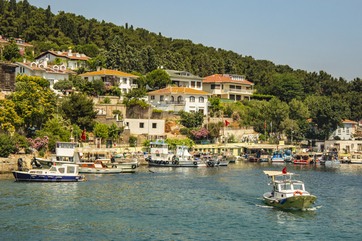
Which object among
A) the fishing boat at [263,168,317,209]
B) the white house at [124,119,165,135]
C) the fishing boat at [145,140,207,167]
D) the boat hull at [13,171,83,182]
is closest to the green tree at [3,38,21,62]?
the white house at [124,119,165,135]

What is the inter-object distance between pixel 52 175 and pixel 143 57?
63261 mm

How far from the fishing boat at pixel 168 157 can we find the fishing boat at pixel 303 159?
74.3 ft

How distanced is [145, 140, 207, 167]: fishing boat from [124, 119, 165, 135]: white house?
857 centimetres

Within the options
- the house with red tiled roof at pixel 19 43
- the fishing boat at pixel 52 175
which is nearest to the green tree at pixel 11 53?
the house with red tiled roof at pixel 19 43

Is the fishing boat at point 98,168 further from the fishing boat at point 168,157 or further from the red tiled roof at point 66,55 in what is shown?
the red tiled roof at point 66,55

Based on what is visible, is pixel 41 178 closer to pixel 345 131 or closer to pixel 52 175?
pixel 52 175

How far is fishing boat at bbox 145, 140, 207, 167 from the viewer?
73562 millimetres

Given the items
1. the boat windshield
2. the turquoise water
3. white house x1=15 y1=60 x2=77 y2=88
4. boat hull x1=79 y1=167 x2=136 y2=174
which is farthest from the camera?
white house x1=15 y1=60 x2=77 y2=88

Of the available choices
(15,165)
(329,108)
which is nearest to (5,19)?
(15,165)

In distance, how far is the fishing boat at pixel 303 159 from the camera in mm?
87438

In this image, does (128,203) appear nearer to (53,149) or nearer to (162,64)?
(53,149)

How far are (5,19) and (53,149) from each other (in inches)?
3291

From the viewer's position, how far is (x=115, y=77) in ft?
311

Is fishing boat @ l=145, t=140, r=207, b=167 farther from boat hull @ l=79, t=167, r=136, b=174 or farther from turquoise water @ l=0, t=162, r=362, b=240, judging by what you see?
turquoise water @ l=0, t=162, r=362, b=240
